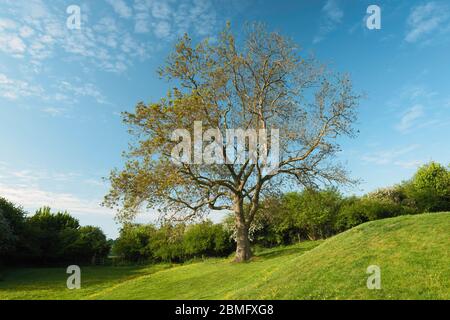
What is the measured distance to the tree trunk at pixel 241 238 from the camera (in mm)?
27844

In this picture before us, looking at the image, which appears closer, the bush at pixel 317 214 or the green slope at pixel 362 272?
the green slope at pixel 362 272

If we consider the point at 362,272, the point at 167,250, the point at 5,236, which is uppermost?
the point at 362,272

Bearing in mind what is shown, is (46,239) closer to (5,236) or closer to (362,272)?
(5,236)

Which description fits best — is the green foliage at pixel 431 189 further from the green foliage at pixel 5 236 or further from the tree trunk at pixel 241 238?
the green foliage at pixel 5 236

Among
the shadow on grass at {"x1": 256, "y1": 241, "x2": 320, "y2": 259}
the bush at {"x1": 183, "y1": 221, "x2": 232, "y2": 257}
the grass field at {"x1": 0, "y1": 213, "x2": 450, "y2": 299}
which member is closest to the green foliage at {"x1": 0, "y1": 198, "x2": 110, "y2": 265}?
the bush at {"x1": 183, "y1": 221, "x2": 232, "y2": 257}

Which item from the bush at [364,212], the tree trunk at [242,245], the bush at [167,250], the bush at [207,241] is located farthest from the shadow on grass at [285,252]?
the bush at [167,250]

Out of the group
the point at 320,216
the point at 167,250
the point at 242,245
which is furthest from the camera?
the point at 167,250

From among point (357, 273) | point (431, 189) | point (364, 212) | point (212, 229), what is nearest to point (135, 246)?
point (212, 229)

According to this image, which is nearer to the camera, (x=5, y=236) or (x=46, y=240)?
Answer: (x=5, y=236)

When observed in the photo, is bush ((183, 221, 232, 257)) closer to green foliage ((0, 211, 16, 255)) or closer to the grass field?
green foliage ((0, 211, 16, 255))

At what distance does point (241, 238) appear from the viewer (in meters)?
28.2
